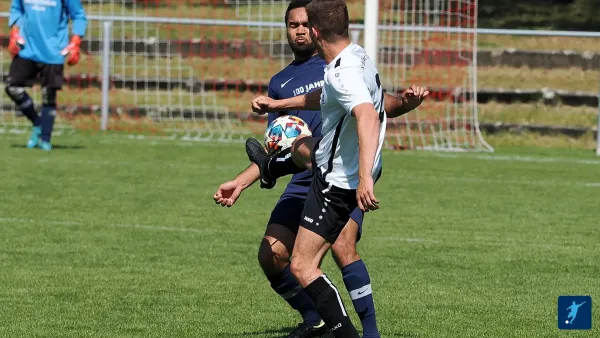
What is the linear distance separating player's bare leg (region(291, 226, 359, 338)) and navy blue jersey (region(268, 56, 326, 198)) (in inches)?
36.3

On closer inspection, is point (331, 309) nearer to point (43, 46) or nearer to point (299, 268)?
point (299, 268)

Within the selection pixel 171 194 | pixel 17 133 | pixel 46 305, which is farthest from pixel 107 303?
pixel 17 133

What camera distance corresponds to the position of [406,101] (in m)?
6.26

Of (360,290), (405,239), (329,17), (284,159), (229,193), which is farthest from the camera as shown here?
(405,239)

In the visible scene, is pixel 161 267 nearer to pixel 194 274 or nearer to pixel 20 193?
pixel 194 274

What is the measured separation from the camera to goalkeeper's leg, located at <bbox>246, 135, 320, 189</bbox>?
6109 mm

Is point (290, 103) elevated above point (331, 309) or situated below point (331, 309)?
above

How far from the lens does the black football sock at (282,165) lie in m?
6.36

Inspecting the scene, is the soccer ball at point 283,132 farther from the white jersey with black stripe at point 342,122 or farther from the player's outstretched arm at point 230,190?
the white jersey with black stripe at point 342,122

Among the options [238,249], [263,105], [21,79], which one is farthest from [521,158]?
[263,105]

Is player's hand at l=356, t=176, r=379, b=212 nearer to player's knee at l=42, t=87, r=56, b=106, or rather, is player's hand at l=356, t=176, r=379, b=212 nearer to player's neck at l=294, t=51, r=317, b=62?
player's neck at l=294, t=51, r=317, b=62

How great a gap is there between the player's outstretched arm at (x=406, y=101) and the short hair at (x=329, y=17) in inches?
23.1

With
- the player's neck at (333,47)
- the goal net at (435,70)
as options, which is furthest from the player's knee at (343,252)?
the goal net at (435,70)

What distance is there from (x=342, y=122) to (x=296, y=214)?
1.02 meters
